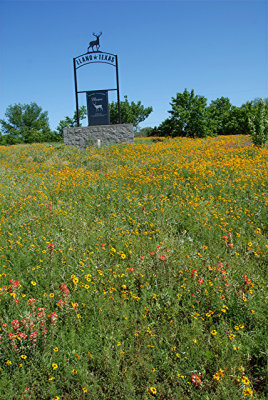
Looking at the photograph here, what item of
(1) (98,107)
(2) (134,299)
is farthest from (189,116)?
(2) (134,299)

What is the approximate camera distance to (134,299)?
3426mm

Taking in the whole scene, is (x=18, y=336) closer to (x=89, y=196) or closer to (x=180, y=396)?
(x=180, y=396)

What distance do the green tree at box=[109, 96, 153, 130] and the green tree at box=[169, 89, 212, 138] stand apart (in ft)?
102

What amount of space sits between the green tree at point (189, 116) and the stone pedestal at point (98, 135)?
853 cm

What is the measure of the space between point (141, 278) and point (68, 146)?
13.9 m

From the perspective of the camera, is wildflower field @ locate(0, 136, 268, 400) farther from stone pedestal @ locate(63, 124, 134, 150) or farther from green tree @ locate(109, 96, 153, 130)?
green tree @ locate(109, 96, 153, 130)

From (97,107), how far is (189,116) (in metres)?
9.68

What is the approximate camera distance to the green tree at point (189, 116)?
23609mm

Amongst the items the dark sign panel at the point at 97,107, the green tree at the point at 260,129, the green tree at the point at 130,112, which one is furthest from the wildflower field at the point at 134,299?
the green tree at the point at 130,112

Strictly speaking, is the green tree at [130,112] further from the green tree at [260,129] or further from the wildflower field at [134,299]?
the wildflower field at [134,299]

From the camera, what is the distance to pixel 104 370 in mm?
2645

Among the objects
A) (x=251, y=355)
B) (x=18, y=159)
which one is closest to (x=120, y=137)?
(x=18, y=159)

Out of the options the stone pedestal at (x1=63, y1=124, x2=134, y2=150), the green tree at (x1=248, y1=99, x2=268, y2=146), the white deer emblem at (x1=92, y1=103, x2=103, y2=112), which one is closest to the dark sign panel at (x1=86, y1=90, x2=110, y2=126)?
the white deer emblem at (x1=92, y1=103, x2=103, y2=112)

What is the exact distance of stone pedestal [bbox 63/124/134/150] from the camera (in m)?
16.7
